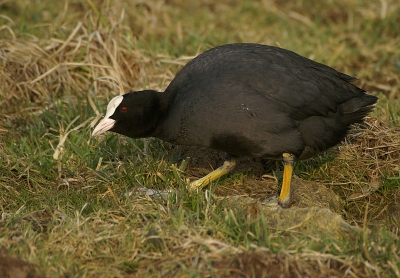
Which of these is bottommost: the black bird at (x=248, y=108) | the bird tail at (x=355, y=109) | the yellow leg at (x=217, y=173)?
the yellow leg at (x=217, y=173)

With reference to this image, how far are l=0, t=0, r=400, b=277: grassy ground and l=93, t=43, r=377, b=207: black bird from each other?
1.31 ft

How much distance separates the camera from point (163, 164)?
5.11m

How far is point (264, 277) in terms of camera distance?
11.2 ft

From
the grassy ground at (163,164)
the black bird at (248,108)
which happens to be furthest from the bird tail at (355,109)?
the grassy ground at (163,164)

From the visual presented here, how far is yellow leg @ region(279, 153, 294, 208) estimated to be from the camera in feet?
15.7

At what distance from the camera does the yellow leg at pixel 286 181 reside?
4789 mm

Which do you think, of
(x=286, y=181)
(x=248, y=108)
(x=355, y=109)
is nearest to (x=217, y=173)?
(x=286, y=181)

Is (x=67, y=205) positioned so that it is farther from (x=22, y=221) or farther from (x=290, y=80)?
(x=290, y=80)

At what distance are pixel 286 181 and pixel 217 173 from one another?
1.92 ft

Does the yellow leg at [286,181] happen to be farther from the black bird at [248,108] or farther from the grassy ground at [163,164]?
the grassy ground at [163,164]

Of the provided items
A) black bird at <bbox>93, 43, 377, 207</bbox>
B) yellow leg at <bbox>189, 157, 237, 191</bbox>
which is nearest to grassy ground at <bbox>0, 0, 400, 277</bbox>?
yellow leg at <bbox>189, 157, 237, 191</bbox>

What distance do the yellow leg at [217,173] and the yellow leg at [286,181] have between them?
0.49 meters

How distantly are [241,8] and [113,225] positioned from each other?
565cm

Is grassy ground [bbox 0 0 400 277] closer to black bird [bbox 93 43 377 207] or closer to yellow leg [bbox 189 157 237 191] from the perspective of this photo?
yellow leg [bbox 189 157 237 191]
